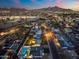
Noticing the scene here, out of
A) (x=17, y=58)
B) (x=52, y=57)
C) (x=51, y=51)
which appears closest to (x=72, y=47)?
(x=51, y=51)

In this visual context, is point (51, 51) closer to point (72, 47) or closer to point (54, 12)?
point (72, 47)

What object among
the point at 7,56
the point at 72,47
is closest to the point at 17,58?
the point at 7,56

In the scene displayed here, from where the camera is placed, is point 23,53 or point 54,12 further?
point 54,12

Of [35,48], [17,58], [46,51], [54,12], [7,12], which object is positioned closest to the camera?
[17,58]

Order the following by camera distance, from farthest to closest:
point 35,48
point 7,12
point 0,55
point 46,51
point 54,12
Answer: point 54,12 → point 7,12 → point 35,48 → point 46,51 → point 0,55

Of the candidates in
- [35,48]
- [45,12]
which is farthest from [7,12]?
[35,48]

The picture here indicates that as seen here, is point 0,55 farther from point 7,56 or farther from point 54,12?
point 54,12

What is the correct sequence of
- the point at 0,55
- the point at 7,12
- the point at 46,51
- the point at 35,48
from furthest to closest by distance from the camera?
the point at 7,12 < the point at 35,48 < the point at 46,51 < the point at 0,55

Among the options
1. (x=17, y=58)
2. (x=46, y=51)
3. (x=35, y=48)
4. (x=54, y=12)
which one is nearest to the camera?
(x=17, y=58)

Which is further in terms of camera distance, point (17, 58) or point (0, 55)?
point (0, 55)
